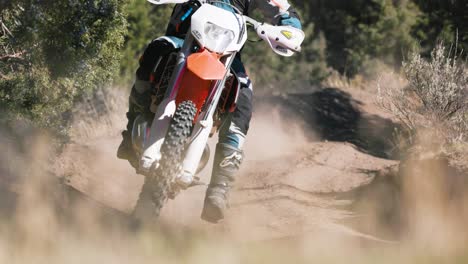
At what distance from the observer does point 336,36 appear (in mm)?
29766

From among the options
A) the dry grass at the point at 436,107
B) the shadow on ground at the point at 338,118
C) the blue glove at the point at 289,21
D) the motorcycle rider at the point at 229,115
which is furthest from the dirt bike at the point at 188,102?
the shadow on ground at the point at 338,118

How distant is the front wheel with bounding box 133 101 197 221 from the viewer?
6.41 meters

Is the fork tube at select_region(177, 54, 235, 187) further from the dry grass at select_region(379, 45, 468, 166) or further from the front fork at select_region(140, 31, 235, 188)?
the dry grass at select_region(379, 45, 468, 166)

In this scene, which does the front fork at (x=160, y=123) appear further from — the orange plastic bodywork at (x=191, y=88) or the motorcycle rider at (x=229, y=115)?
the motorcycle rider at (x=229, y=115)

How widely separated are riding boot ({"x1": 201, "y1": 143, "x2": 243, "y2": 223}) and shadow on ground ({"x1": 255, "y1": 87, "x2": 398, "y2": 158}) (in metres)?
5.44

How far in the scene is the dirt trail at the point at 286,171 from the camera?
8492 mm

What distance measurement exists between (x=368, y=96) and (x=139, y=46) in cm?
834

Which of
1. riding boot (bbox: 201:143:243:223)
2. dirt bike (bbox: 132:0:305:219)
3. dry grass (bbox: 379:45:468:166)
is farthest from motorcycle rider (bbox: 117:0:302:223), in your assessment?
dry grass (bbox: 379:45:468:166)

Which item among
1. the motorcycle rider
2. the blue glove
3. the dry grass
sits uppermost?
the blue glove

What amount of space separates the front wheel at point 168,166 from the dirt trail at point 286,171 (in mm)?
1412

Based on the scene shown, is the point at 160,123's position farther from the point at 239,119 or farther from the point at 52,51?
the point at 52,51

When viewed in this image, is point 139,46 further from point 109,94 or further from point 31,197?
point 31,197

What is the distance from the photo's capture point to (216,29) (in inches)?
262

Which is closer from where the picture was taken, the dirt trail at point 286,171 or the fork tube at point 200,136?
the fork tube at point 200,136
